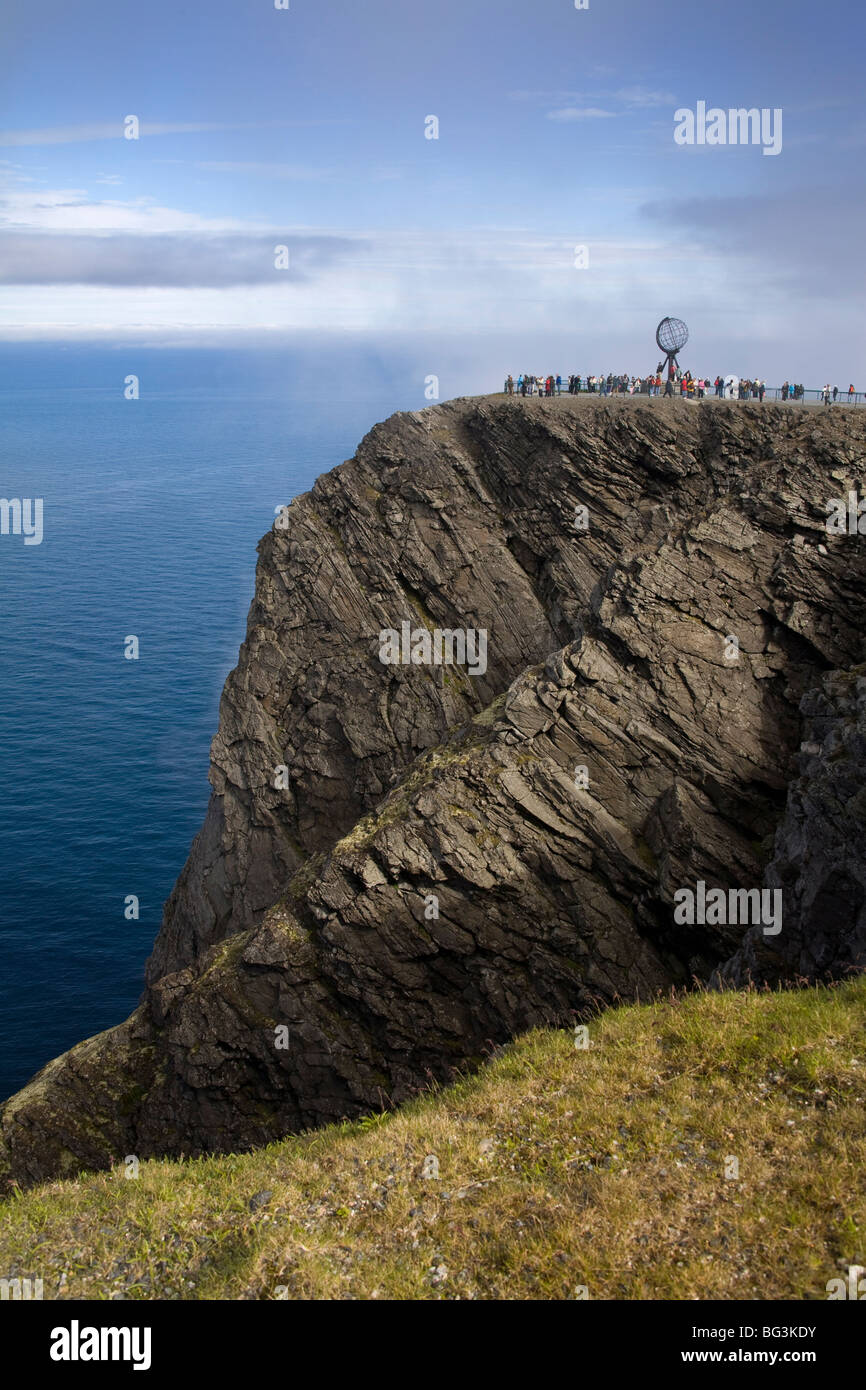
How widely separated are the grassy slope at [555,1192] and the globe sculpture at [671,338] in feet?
145

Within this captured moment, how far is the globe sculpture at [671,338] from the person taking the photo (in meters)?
54.5

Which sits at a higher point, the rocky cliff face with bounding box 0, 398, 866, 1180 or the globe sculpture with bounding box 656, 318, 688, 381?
the globe sculpture with bounding box 656, 318, 688, 381

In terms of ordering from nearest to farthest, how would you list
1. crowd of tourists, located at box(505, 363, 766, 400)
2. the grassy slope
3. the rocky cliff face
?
the grassy slope < the rocky cliff face < crowd of tourists, located at box(505, 363, 766, 400)

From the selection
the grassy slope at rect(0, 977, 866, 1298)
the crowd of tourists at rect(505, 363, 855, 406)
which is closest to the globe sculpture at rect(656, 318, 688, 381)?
the crowd of tourists at rect(505, 363, 855, 406)

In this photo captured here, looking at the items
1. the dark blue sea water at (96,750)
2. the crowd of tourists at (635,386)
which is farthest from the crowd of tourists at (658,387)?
the dark blue sea water at (96,750)

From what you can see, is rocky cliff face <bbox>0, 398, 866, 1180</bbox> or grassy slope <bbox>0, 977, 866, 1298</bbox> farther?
rocky cliff face <bbox>0, 398, 866, 1180</bbox>

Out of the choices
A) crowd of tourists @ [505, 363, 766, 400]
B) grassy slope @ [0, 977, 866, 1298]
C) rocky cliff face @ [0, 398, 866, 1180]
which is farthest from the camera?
crowd of tourists @ [505, 363, 766, 400]

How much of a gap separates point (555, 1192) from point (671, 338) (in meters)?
50.5

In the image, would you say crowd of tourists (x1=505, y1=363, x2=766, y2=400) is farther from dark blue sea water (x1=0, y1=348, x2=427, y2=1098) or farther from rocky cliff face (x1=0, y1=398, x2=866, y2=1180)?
dark blue sea water (x1=0, y1=348, x2=427, y2=1098)

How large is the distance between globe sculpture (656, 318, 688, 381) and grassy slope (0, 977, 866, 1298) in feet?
145

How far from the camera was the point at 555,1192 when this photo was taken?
49.3 ft

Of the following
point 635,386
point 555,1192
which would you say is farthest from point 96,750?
point 555,1192

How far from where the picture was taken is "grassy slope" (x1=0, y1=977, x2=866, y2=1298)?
522 inches
